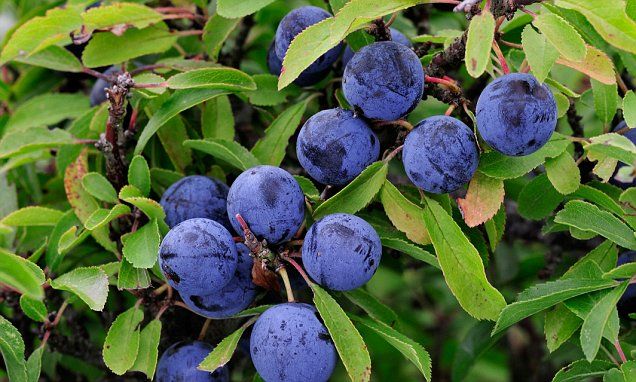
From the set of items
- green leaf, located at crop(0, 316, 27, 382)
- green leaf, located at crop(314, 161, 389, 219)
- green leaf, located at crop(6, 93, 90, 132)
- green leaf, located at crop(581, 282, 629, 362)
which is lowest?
green leaf, located at crop(581, 282, 629, 362)

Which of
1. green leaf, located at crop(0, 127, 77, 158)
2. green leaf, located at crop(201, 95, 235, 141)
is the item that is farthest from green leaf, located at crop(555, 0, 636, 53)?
green leaf, located at crop(0, 127, 77, 158)

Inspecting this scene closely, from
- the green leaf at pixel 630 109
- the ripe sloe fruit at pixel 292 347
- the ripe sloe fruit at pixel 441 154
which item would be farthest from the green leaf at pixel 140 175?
the green leaf at pixel 630 109

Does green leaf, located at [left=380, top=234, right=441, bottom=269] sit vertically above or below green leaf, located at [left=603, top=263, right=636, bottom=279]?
above

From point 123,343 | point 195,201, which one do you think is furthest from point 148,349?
point 195,201

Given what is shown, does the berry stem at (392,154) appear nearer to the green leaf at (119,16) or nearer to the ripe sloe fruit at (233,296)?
the ripe sloe fruit at (233,296)

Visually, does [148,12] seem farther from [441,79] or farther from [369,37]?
[441,79]

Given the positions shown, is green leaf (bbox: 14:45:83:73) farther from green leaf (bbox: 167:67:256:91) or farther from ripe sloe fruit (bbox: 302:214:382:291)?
ripe sloe fruit (bbox: 302:214:382:291)
